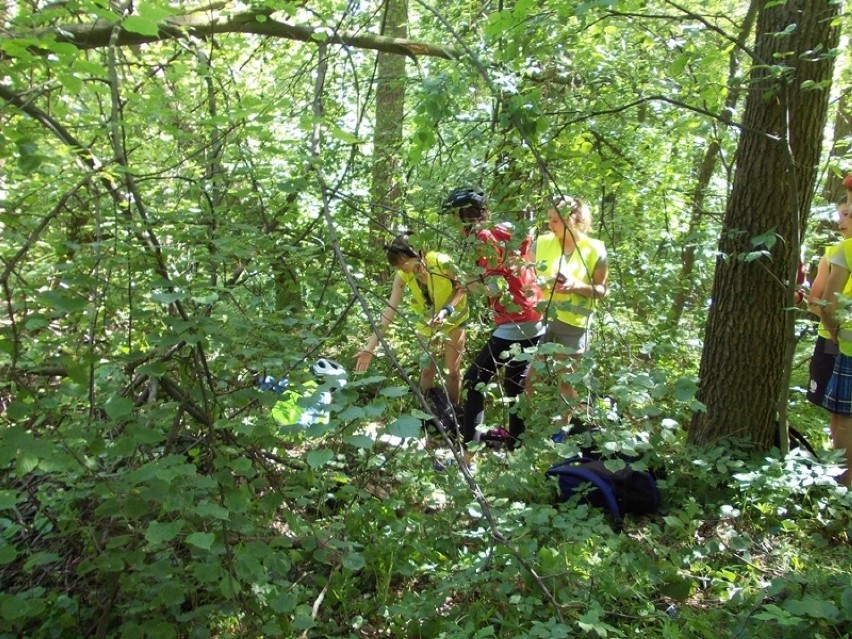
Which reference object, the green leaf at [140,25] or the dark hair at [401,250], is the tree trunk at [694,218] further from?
the green leaf at [140,25]

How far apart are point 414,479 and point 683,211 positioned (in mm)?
3620

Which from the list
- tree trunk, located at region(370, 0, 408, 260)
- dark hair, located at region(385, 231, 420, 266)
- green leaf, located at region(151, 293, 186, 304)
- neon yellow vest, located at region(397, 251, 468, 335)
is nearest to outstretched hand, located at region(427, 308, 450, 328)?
neon yellow vest, located at region(397, 251, 468, 335)

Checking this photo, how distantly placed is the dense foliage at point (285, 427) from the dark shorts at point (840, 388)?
311 millimetres

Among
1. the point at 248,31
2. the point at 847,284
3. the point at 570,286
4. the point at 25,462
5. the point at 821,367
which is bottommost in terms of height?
the point at 25,462

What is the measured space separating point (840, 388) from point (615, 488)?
3.99 feet

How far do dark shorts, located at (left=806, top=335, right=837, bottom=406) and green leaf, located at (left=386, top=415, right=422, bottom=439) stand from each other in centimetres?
262

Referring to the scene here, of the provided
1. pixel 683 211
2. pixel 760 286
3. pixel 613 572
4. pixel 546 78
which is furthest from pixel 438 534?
pixel 683 211

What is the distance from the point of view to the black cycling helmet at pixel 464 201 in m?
2.88

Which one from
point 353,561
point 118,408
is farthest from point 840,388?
point 118,408

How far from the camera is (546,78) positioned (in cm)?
374

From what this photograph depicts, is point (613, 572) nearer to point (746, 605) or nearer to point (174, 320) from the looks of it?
point (746, 605)

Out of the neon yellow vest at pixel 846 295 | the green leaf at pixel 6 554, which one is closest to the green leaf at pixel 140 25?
the green leaf at pixel 6 554

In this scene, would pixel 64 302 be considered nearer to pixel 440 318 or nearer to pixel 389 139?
pixel 440 318

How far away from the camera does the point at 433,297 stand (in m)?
3.92
